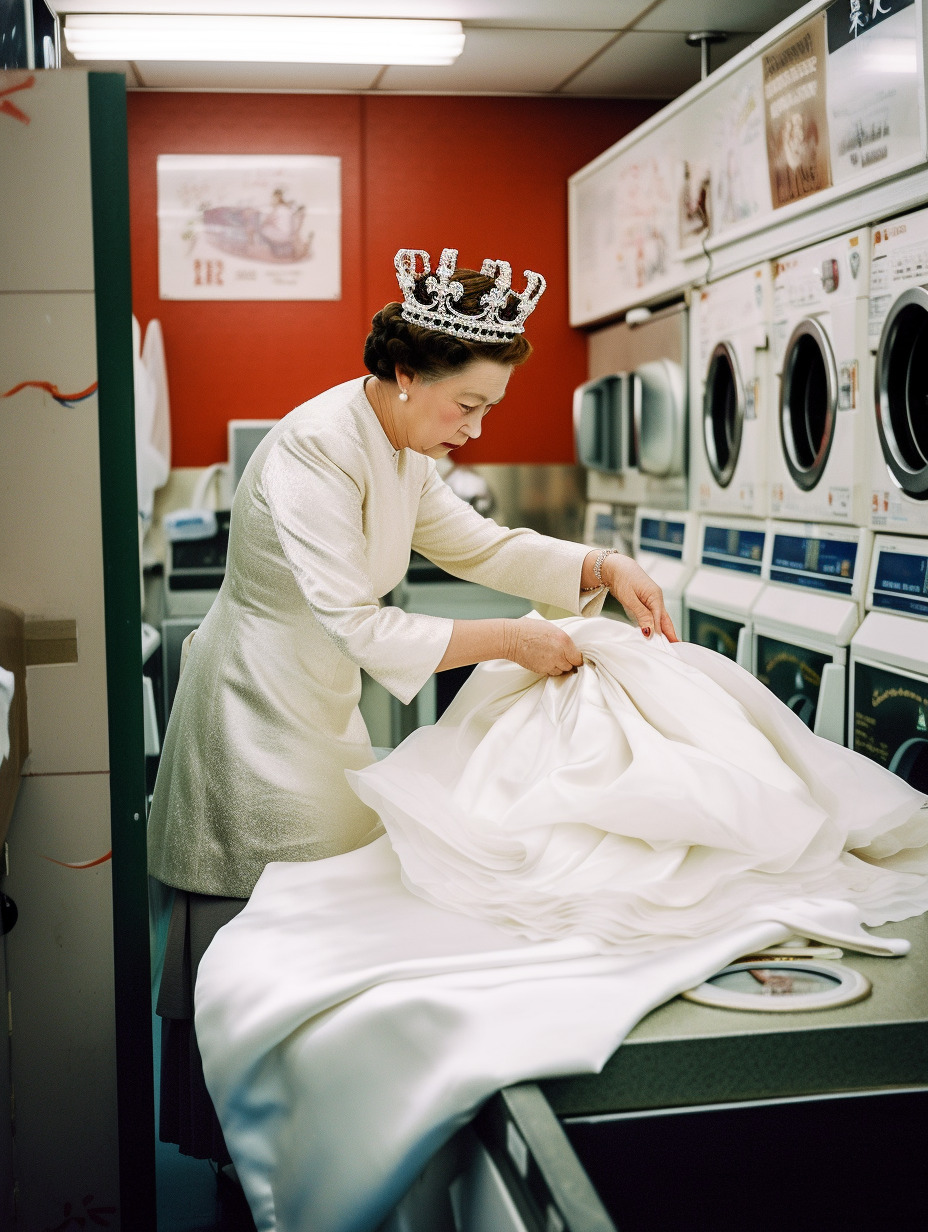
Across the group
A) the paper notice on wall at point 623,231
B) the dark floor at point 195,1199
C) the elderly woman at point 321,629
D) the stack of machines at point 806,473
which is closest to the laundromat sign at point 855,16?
the stack of machines at point 806,473

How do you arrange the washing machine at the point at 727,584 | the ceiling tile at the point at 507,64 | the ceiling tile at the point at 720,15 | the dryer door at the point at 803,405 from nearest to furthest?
the dryer door at the point at 803,405 < the washing machine at the point at 727,584 < the ceiling tile at the point at 720,15 < the ceiling tile at the point at 507,64

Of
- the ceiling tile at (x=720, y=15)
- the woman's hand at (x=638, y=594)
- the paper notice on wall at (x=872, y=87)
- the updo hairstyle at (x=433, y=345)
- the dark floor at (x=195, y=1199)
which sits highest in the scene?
the ceiling tile at (x=720, y=15)

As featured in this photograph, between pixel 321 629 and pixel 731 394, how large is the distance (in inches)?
100

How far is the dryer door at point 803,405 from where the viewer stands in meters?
3.45

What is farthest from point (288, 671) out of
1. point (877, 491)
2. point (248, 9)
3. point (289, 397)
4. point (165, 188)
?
point (165, 188)

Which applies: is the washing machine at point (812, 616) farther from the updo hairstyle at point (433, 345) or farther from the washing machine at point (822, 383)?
the updo hairstyle at point (433, 345)

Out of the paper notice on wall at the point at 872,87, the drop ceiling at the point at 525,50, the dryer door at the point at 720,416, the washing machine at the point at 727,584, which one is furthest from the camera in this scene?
the drop ceiling at the point at 525,50

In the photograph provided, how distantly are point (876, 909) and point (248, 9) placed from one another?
153 inches

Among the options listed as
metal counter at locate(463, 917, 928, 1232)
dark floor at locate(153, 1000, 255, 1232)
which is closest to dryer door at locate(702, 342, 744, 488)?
dark floor at locate(153, 1000, 255, 1232)

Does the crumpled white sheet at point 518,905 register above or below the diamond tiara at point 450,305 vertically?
below

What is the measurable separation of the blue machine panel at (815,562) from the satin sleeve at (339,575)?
5.85 feet

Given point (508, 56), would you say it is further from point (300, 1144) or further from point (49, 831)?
point (300, 1144)

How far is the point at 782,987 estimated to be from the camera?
137 centimetres

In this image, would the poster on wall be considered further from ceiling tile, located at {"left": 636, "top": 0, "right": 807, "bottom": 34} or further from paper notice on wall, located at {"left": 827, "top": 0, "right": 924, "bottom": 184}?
paper notice on wall, located at {"left": 827, "top": 0, "right": 924, "bottom": 184}
